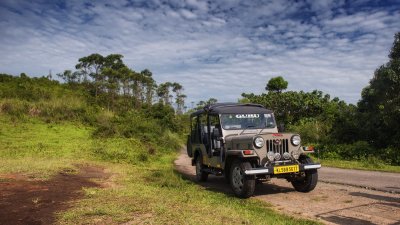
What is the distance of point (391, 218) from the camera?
686cm

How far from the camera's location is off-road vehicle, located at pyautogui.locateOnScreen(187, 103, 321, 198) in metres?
9.44

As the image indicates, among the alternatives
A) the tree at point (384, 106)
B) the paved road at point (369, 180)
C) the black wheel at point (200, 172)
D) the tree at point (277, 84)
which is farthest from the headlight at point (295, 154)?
the tree at point (277, 84)

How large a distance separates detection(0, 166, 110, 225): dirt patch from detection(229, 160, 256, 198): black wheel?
401 centimetres

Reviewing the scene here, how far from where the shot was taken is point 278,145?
9781mm

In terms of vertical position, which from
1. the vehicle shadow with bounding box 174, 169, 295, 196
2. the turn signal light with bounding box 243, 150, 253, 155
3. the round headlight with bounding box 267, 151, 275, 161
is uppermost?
the turn signal light with bounding box 243, 150, 253, 155

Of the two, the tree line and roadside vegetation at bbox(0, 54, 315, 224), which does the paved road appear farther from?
the tree line

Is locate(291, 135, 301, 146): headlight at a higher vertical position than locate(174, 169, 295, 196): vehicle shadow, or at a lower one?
higher

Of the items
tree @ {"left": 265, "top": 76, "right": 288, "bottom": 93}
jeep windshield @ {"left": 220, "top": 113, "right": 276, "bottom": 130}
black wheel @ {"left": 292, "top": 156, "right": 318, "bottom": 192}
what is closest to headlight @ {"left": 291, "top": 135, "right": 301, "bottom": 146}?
black wheel @ {"left": 292, "top": 156, "right": 318, "bottom": 192}

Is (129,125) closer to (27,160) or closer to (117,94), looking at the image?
(27,160)

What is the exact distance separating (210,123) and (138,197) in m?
3.87

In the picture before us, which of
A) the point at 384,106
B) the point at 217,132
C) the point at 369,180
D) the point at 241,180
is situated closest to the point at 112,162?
the point at 217,132

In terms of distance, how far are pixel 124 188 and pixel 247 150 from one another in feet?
12.3

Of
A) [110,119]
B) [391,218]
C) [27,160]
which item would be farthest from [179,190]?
[110,119]

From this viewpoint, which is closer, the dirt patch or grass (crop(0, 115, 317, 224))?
grass (crop(0, 115, 317, 224))
